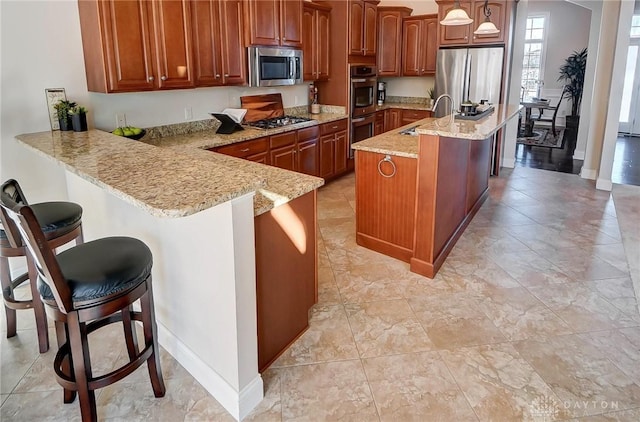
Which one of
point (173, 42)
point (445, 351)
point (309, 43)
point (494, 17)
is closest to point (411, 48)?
point (494, 17)

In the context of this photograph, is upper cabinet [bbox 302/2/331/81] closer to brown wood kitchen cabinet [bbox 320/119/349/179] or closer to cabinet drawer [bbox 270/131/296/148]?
brown wood kitchen cabinet [bbox 320/119/349/179]

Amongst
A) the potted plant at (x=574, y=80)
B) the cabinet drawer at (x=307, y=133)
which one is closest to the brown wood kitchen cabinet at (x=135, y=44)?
the cabinet drawer at (x=307, y=133)

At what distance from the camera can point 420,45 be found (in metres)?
6.28

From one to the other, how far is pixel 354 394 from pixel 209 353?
2.37 feet

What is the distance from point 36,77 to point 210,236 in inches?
88.3

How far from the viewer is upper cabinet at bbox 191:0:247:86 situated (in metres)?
3.70

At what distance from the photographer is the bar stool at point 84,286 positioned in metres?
1.50

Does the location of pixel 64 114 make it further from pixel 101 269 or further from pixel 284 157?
pixel 284 157

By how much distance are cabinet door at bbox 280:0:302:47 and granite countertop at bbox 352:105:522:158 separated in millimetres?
→ 1747

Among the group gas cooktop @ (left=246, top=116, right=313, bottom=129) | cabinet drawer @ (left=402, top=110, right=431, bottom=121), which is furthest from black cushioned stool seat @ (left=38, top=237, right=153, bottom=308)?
cabinet drawer @ (left=402, top=110, right=431, bottom=121)

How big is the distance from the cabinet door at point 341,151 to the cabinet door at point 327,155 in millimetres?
78

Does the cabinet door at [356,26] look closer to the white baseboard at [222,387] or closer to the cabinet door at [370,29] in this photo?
the cabinet door at [370,29]

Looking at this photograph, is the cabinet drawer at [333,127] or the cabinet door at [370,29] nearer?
the cabinet drawer at [333,127]

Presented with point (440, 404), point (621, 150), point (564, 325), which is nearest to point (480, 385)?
point (440, 404)
